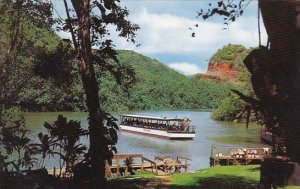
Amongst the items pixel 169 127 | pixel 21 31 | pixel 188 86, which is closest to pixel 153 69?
pixel 188 86

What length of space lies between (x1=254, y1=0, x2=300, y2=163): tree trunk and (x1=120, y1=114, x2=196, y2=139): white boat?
43821 mm

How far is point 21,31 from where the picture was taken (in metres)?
15.8

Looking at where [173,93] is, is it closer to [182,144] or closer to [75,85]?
[182,144]

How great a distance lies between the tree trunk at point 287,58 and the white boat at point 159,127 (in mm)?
43821

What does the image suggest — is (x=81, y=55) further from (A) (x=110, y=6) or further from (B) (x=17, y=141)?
(B) (x=17, y=141)

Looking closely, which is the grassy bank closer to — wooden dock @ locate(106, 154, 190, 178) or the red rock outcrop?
wooden dock @ locate(106, 154, 190, 178)

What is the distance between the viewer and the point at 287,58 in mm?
3756

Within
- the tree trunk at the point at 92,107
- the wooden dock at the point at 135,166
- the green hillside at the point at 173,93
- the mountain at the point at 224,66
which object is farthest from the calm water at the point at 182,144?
the mountain at the point at 224,66

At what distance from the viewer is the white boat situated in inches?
1880

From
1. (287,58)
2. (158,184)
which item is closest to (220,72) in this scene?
(158,184)

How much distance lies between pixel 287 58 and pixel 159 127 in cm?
4674

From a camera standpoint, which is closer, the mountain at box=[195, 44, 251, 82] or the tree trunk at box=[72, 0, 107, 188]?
the tree trunk at box=[72, 0, 107, 188]

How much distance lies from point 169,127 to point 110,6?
37987mm

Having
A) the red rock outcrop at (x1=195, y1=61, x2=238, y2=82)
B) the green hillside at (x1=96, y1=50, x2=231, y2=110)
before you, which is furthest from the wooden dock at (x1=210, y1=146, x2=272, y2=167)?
the red rock outcrop at (x1=195, y1=61, x2=238, y2=82)
